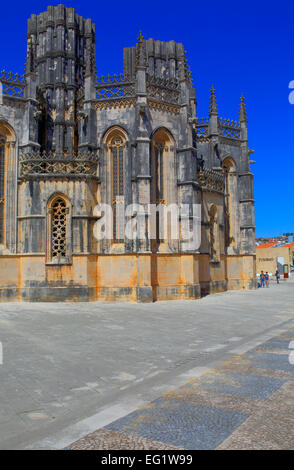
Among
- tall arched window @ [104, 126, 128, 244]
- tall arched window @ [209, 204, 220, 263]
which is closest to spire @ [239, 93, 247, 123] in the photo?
tall arched window @ [209, 204, 220, 263]

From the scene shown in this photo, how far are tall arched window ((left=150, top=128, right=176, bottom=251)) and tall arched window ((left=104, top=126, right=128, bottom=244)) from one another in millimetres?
1711

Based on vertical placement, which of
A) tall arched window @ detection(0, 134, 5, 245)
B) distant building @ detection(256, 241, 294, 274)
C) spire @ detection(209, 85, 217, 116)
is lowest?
distant building @ detection(256, 241, 294, 274)

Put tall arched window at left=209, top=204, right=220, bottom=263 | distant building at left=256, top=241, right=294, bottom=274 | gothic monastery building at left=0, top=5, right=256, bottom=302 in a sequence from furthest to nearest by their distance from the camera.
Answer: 1. distant building at left=256, top=241, right=294, bottom=274
2. tall arched window at left=209, top=204, right=220, bottom=263
3. gothic monastery building at left=0, top=5, right=256, bottom=302

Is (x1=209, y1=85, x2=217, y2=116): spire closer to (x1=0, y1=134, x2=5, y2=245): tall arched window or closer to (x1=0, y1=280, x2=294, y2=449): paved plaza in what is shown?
(x1=0, y1=134, x2=5, y2=245): tall arched window

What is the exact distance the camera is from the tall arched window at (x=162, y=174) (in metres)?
22.1

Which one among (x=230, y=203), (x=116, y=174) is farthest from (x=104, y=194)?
(x=230, y=203)

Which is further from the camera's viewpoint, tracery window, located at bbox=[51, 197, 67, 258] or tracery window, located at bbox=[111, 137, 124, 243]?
tracery window, located at bbox=[111, 137, 124, 243]

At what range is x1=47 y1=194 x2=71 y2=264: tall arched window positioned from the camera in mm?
20281

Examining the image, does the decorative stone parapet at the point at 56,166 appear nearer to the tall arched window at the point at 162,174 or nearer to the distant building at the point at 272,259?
the tall arched window at the point at 162,174

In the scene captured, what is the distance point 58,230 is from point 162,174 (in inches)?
274

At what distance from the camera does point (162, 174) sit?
74.8ft

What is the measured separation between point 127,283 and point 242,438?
16.1 m

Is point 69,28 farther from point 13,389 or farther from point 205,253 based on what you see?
point 13,389
